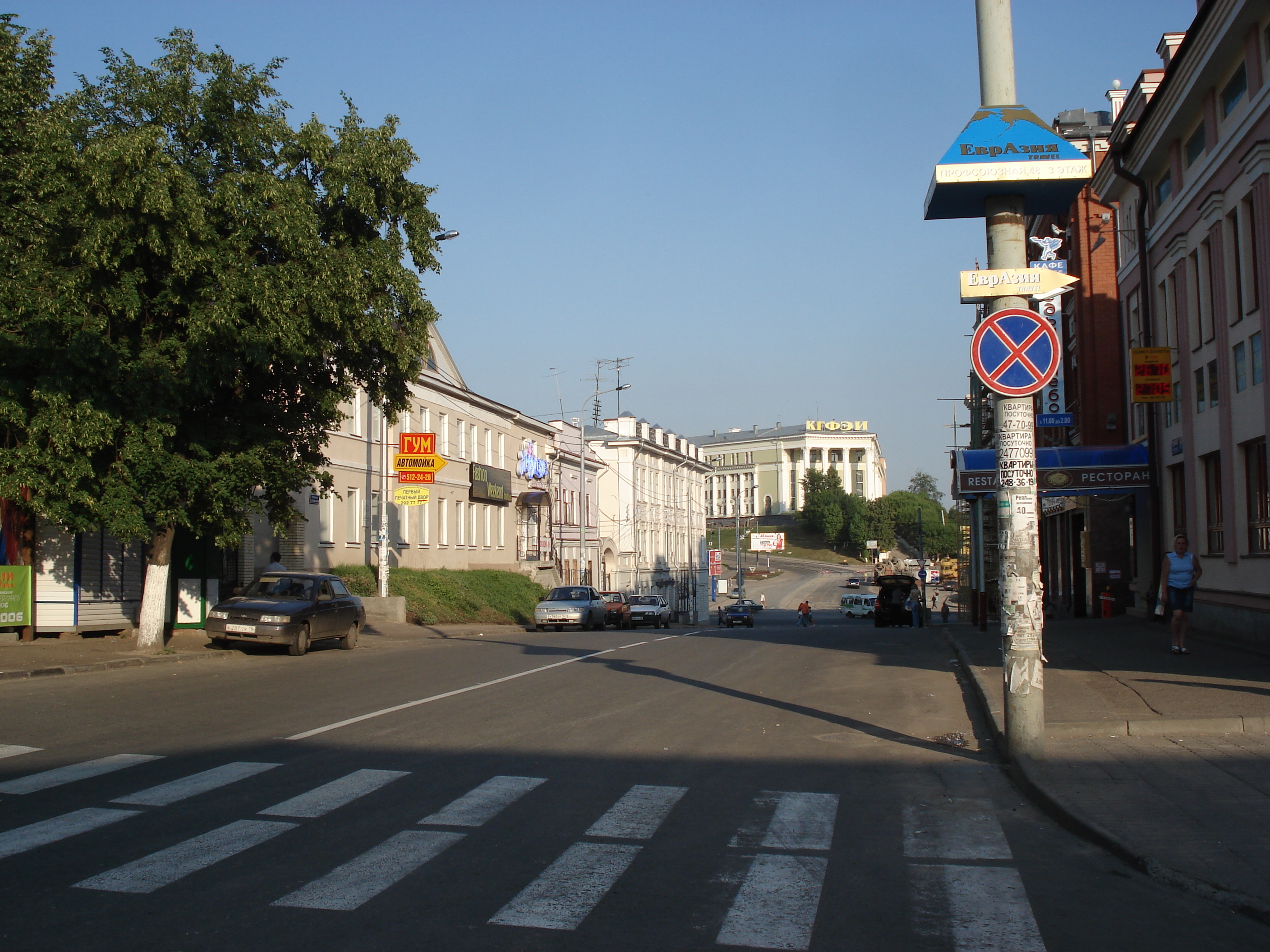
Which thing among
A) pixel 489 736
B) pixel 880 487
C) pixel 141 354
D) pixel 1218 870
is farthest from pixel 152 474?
pixel 880 487

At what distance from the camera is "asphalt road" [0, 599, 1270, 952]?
4.82 m

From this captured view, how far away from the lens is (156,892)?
5250 mm

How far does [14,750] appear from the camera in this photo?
9156 millimetres

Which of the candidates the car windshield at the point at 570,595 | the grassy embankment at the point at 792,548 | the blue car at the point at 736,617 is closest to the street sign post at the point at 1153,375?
the car windshield at the point at 570,595

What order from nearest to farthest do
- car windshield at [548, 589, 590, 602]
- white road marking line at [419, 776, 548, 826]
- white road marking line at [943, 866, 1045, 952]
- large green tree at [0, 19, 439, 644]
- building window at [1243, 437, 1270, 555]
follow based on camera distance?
white road marking line at [943, 866, 1045, 952] → white road marking line at [419, 776, 548, 826] → large green tree at [0, 19, 439, 644] → building window at [1243, 437, 1270, 555] → car windshield at [548, 589, 590, 602]

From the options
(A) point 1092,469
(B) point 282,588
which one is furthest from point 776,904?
(A) point 1092,469

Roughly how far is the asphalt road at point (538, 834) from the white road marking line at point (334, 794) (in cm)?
3

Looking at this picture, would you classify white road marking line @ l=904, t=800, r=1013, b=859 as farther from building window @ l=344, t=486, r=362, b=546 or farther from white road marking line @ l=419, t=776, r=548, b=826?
building window @ l=344, t=486, r=362, b=546

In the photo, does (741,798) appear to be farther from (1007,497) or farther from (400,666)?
(400,666)

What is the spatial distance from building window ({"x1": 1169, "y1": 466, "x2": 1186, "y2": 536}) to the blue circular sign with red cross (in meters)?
16.5

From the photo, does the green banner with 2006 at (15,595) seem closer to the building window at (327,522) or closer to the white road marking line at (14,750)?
the white road marking line at (14,750)

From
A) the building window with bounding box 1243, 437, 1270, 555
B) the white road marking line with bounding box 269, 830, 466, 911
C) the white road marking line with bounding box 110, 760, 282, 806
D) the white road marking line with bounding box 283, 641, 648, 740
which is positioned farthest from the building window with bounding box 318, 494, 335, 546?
the white road marking line with bounding box 269, 830, 466, 911

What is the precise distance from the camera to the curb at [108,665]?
50.6 feet

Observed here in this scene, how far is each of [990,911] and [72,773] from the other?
6714mm
